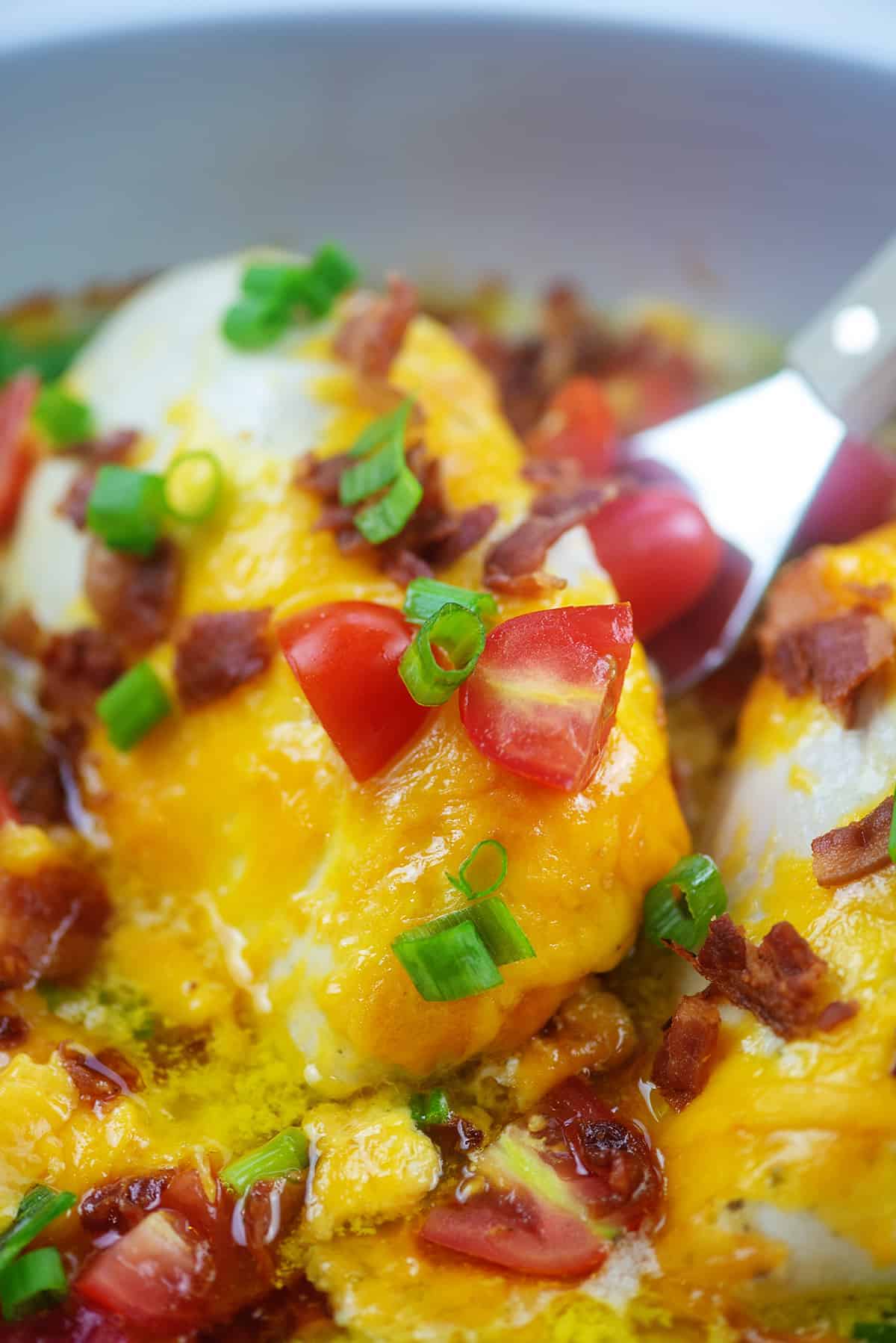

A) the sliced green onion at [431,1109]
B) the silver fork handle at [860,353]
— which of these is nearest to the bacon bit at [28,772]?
the sliced green onion at [431,1109]

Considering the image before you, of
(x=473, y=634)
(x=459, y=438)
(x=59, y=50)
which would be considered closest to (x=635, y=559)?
(x=459, y=438)

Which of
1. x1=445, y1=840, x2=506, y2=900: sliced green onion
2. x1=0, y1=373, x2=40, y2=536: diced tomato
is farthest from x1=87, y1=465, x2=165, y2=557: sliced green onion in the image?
x1=445, y1=840, x2=506, y2=900: sliced green onion

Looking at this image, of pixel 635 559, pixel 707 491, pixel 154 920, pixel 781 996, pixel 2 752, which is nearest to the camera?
pixel 781 996

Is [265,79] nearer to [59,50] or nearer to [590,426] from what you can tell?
[59,50]

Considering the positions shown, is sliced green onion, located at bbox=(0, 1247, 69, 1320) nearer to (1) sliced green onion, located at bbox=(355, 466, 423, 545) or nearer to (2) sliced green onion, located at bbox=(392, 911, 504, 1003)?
(2) sliced green onion, located at bbox=(392, 911, 504, 1003)

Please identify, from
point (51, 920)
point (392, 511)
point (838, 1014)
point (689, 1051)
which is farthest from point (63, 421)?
point (838, 1014)

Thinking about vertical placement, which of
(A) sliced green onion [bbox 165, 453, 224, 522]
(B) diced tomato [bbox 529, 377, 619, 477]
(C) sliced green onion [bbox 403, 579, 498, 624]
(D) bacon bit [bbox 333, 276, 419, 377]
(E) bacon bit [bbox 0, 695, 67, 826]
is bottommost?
(E) bacon bit [bbox 0, 695, 67, 826]
